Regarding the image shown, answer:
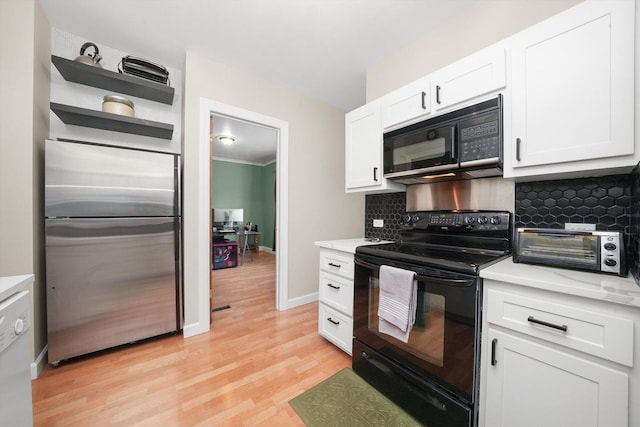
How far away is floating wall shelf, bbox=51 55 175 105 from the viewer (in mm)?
1825

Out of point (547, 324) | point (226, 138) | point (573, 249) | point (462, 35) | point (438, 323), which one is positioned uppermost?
point (226, 138)

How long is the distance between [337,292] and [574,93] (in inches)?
69.5

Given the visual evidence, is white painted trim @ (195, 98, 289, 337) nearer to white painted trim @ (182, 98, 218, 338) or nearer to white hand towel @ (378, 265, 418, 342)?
white painted trim @ (182, 98, 218, 338)

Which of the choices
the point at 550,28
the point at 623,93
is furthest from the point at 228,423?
the point at 550,28

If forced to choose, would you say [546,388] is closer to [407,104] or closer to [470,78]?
[470,78]

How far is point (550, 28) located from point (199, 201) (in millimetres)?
2625

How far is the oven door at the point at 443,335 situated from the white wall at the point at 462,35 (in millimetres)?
1649

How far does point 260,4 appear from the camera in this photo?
1727 millimetres

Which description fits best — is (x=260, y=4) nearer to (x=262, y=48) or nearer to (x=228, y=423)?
(x=262, y=48)

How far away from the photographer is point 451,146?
57.3 inches

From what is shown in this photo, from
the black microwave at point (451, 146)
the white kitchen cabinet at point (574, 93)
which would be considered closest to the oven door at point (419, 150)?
the black microwave at point (451, 146)

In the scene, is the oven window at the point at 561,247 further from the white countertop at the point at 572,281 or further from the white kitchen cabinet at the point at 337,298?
the white kitchen cabinet at the point at 337,298

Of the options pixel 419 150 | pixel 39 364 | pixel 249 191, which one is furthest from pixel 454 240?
pixel 249 191

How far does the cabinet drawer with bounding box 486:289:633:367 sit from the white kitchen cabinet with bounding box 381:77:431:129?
123 cm
